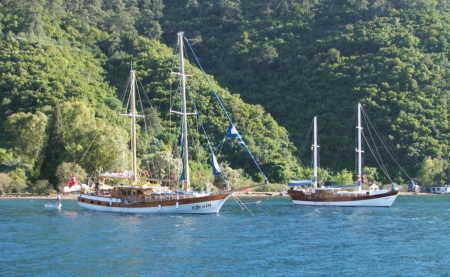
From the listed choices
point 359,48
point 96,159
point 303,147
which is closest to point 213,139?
point 303,147

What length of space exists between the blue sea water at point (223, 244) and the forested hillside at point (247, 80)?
1287 inches

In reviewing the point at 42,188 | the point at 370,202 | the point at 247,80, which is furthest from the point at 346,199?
the point at 247,80

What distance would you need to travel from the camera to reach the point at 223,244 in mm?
45344

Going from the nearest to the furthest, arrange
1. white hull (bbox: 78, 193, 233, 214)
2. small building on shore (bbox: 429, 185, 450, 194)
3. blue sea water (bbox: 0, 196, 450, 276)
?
1. blue sea water (bbox: 0, 196, 450, 276)
2. white hull (bbox: 78, 193, 233, 214)
3. small building on shore (bbox: 429, 185, 450, 194)

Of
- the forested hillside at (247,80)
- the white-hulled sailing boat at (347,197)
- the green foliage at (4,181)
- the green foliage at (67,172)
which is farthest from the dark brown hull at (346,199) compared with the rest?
the green foliage at (4,181)

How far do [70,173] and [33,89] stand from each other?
26.9 meters

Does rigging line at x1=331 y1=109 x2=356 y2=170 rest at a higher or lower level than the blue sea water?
higher

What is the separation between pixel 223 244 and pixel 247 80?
329 ft

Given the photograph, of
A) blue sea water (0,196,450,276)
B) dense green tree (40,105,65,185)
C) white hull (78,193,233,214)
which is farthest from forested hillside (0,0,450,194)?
blue sea water (0,196,450,276)

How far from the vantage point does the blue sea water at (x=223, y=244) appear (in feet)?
123

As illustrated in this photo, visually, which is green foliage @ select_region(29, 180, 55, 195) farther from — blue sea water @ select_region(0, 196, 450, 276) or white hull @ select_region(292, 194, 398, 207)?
white hull @ select_region(292, 194, 398, 207)

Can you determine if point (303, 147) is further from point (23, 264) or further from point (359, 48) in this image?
point (23, 264)

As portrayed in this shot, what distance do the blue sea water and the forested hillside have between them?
3268 cm

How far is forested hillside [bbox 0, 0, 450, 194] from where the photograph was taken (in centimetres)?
10006
